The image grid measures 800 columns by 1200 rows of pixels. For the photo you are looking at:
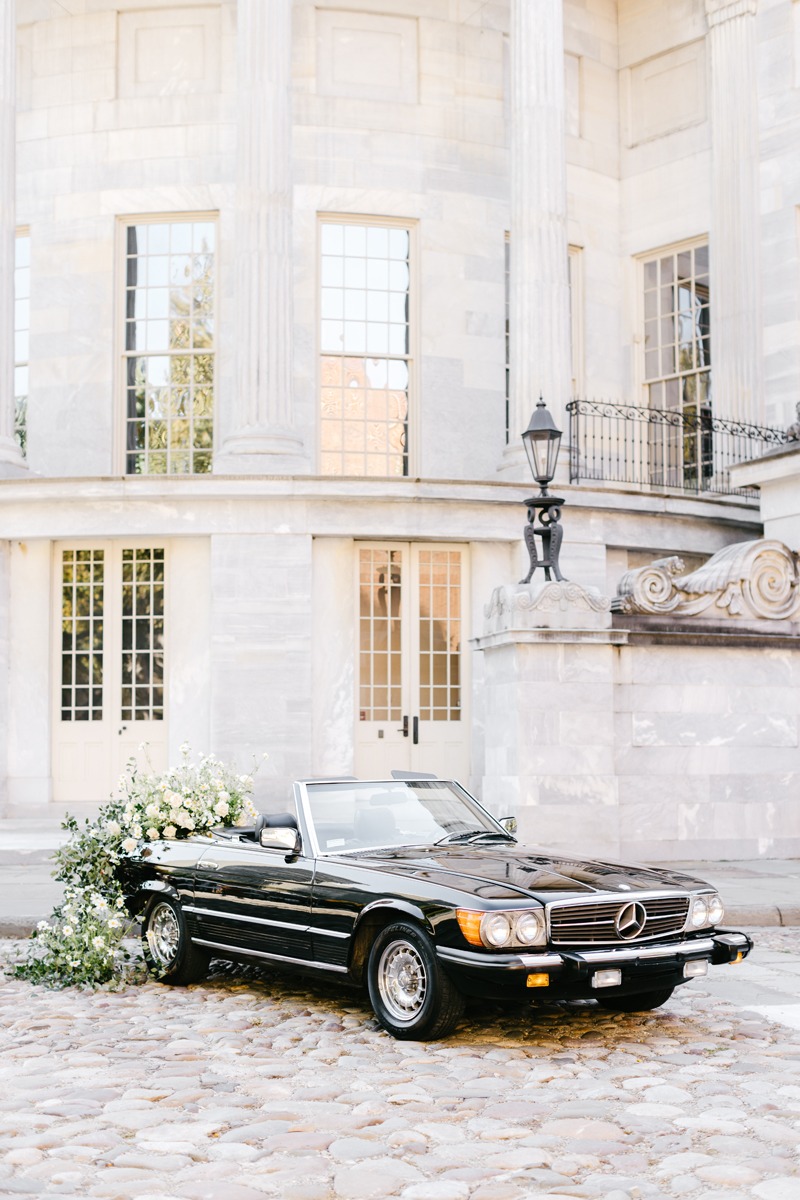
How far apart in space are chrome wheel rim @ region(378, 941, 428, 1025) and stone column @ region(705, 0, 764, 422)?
16.2m

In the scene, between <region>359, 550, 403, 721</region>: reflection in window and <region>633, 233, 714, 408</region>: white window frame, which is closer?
<region>359, 550, 403, 721</region>: reflection in window

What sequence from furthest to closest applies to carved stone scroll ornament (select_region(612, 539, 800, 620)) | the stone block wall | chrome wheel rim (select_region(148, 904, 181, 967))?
carved stone scroll ornament (select_region(612, 539, 800, 620)) < the stone block wall < chrome wheel rim (select_region(148, 904, 181, 967))

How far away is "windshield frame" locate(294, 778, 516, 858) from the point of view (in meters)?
7.99

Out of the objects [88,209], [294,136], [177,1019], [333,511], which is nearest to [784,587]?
[333,511]

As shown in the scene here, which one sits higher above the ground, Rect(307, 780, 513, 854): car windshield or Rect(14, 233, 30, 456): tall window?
Rect(14, 233, 30, 456): tall window

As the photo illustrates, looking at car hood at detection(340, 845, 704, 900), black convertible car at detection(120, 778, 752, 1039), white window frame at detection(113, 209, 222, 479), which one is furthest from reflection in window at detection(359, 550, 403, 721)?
car hood at detection(340, 845, 704, 900)

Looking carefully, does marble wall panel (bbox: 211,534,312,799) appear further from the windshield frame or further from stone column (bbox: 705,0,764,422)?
the windshield frame

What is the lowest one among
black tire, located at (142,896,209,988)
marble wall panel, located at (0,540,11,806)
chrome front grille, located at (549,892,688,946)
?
black tire, located at (142,896,209,988)

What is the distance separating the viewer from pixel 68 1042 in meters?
7.20

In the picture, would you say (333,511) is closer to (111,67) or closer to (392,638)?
(392,638)

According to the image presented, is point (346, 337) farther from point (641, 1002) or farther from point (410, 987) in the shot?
point (410, 987)

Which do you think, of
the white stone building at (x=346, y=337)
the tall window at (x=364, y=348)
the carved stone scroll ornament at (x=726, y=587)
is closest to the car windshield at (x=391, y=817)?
the carved stone scroll ornament at (x=726, y=587)

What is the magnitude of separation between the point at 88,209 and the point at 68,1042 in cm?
1770

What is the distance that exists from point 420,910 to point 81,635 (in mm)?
13693
